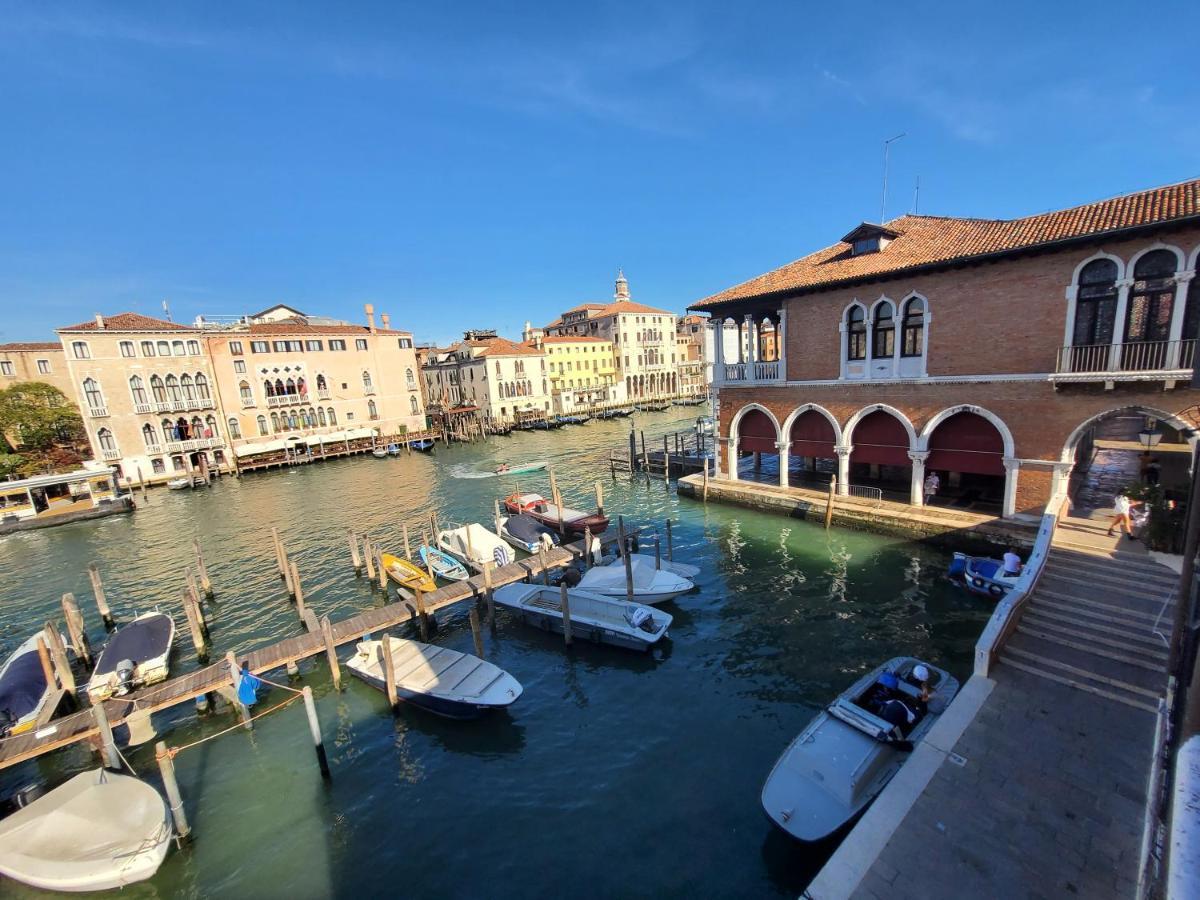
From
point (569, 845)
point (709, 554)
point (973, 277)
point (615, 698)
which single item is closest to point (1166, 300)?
point (973, 277)

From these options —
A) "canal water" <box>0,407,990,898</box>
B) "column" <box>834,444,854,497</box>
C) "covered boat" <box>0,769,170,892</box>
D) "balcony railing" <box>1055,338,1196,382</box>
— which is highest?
"balcony railing" <box>1055,338,1196,382</box>

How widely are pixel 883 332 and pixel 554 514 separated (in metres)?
15.3

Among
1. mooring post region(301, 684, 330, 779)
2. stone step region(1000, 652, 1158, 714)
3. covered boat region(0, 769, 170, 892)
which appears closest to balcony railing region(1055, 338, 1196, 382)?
stone step region(1000, 652, 1158, 714)

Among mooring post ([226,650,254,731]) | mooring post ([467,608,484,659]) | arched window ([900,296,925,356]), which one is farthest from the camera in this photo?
arched window ([900,296,925,356])

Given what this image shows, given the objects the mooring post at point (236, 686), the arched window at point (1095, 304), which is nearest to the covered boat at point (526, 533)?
the mooring post at point (236, 686)

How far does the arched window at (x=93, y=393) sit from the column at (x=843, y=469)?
50684mm

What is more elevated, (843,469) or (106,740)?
(843,469)

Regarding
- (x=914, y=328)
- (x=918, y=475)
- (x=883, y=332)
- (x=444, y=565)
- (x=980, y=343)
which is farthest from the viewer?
(x=883, y=332)

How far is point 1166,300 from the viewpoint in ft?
46.7

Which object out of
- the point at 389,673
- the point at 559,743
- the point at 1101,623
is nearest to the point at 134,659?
the point at 389,673

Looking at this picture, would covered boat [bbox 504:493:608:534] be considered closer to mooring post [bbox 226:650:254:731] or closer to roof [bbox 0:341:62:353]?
mooring post [bbox 226:650:254:731]

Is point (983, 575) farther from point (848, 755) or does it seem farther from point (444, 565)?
point (444, 565)

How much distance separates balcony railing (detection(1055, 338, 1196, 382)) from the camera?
45.4 feet

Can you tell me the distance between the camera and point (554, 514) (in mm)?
24141
